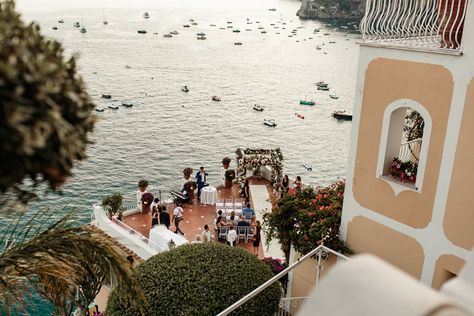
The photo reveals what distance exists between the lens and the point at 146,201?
19500 mm

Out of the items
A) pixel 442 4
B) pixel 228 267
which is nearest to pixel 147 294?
pixel 228 267

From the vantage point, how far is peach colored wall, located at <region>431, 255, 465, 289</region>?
32.2 feet

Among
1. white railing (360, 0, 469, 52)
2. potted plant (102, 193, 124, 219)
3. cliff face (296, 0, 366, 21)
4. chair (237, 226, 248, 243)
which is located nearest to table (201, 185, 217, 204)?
potted plant (102, 193, 124, 219)

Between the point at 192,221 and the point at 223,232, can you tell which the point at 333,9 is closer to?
the point at 192,221

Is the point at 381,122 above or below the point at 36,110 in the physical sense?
below

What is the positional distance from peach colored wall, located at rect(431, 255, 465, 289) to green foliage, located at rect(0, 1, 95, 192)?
342 inches

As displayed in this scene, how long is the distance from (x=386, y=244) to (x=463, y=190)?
2.22 metres

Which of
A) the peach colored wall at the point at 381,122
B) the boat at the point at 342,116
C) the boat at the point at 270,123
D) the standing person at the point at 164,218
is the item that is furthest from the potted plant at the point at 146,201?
the boat at the point at 342,116

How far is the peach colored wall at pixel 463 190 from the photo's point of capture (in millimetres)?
9008

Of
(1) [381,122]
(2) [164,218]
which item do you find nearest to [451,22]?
(1) [381,122]

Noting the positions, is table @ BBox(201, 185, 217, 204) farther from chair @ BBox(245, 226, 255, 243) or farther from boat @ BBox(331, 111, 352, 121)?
boat @ BBox(331, 111, 352, 121)

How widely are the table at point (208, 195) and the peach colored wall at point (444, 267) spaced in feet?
37.1

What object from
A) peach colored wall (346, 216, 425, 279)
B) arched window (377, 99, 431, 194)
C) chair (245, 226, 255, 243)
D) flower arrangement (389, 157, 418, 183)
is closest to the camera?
arched window (377, 99, 431, 194)

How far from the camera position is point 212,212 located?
19812 millimetres
